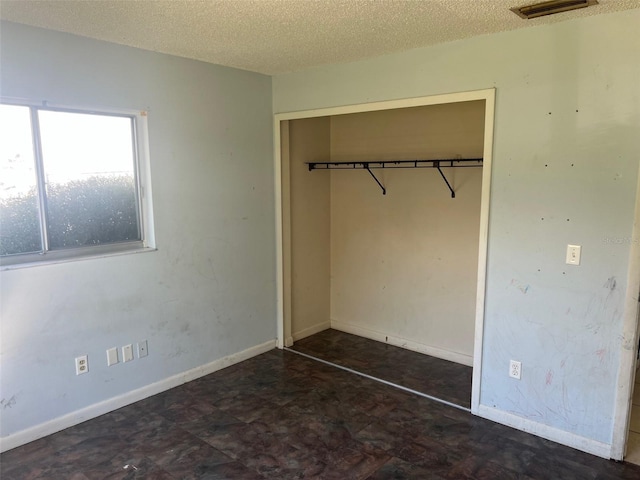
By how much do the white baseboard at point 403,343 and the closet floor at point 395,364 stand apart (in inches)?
2.0

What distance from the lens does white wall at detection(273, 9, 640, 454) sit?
2350mm

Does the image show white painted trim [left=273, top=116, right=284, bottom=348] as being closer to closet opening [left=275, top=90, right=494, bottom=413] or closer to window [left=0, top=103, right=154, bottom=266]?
closet opening [left=275, top=90, right=494, bottom=413]

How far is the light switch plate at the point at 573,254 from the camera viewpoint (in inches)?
98.7

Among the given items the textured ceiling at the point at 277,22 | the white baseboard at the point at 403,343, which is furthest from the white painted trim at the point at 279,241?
the textured ceiling at the point at 277,22

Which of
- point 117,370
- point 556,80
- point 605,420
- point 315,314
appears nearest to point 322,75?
point 556,80

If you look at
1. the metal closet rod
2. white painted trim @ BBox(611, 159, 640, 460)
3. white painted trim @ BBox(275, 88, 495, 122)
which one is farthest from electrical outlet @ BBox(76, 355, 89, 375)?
white painted trim @ BBox(611, 159, 640, 460)

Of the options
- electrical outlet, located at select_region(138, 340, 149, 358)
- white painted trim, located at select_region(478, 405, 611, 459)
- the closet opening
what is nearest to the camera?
white painted trim, located at select_region(478, 405, 611, 459)

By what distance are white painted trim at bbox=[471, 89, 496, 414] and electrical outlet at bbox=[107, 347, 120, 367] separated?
93.7 inches

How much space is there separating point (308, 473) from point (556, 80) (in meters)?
2.52

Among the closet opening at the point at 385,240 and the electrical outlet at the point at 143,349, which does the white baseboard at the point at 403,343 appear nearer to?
the closet opening at the point at 385,240

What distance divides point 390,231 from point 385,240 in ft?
0.34

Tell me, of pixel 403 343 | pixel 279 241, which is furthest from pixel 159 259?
pixel 403 343

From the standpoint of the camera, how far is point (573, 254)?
2.53 meters

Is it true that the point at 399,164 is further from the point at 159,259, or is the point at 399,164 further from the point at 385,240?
the point at 159,259
